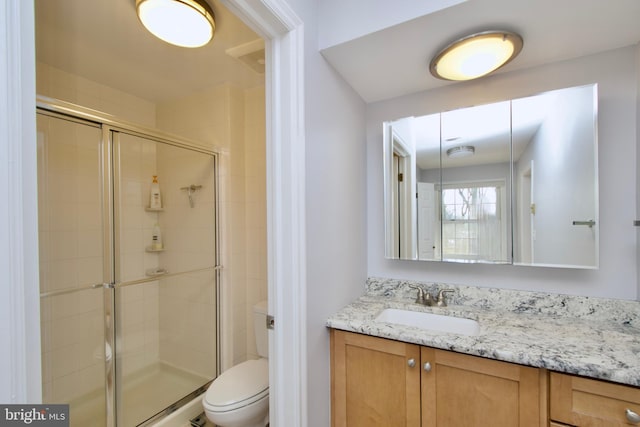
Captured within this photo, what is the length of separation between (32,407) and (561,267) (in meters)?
1.83

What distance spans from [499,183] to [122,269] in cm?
242

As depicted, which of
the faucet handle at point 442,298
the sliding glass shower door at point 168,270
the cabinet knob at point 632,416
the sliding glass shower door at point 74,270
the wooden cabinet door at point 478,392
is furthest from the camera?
the sliding glass shower door at point 168,270

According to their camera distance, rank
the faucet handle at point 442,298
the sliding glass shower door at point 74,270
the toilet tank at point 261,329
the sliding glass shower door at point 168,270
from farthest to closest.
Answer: the sliding glass shower door at point 168,270 < the toilet tank at point 261,329 < the sliding glass shower door at point 74,270 < the faucet handle at point 442,298

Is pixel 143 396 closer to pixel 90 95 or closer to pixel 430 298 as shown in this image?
pixel 430 298

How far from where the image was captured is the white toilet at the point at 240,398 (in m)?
1.37

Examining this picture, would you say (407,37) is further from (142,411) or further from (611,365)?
(142,411)

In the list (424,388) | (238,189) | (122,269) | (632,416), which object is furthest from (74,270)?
(632,416)

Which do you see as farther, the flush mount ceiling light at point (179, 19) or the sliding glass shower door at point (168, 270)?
the sliding glass shower door at point (168, 270)

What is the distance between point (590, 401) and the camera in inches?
35.5

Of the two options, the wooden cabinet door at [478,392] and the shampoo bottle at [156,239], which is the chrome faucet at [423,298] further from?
the shampoo bottle at [156,239]

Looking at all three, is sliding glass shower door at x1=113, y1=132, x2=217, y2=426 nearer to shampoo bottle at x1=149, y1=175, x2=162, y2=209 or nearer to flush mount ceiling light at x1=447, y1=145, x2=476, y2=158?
shampoo bottle at x1=149, y1=175, x2=162, y2=209

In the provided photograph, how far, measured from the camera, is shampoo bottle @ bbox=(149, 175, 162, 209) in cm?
225

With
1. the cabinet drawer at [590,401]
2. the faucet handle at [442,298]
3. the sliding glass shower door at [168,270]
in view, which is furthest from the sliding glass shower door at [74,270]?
the cabinet drawer at [590,401]

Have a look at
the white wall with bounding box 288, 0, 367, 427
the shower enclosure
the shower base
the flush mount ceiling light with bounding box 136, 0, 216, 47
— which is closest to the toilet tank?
the shower enclosure
